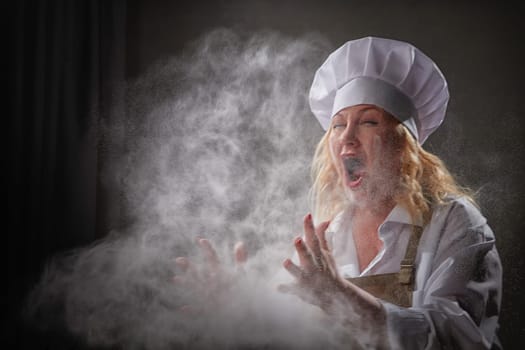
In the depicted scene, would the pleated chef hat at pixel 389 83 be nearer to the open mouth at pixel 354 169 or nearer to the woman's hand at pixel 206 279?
the open mouth at pixel 354 169

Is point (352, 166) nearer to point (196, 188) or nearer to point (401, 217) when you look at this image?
point (401, 217)

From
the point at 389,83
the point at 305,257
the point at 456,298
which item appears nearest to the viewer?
the point at 305,257

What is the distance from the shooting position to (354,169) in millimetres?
1272

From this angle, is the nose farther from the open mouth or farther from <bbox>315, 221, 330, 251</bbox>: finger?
<bbox>315, 221, 330, 251</bbox>: finger

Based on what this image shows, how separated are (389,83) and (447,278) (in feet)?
1.49

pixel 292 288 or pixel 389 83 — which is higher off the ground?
pixel 389 83

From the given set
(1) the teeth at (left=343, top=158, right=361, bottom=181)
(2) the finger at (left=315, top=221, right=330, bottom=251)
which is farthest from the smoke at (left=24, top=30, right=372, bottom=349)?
(2) the finger at (left=315, top=221, right=330, bottom=251)

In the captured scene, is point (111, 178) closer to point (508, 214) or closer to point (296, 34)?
point (296, 34)

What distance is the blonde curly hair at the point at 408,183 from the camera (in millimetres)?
1242

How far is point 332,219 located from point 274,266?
0.68 feet

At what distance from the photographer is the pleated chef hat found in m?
1.23

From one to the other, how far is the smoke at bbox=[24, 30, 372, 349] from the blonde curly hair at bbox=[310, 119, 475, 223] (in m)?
0.05

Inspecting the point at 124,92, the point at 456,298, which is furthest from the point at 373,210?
the point at 124,92

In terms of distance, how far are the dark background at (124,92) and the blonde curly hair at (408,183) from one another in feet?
0.19
